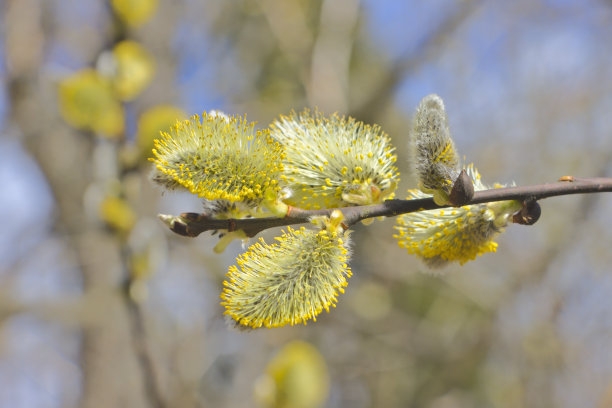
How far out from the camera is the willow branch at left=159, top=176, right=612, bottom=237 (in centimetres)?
75

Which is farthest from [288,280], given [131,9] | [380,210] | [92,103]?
[131,9]

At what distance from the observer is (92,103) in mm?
1754

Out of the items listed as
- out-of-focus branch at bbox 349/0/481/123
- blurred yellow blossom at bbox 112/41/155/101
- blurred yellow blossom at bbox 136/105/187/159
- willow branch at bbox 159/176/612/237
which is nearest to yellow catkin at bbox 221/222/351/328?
willow branch at bbox 159/176/612/237

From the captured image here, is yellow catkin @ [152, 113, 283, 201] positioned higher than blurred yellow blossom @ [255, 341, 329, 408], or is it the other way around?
yellow catkin @ [152, 113, 283, 201]

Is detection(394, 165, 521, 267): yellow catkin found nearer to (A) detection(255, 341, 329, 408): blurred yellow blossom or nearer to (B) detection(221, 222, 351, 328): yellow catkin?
(B) detection(221, 222, 351, 328): yellow catkin

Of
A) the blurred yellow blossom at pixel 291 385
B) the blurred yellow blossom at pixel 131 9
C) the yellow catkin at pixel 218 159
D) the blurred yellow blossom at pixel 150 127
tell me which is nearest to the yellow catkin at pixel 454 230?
the yellow catkin at pixel 218 159

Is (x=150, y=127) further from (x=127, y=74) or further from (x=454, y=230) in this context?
(x=454, y=230)

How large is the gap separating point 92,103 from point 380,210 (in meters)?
1.36

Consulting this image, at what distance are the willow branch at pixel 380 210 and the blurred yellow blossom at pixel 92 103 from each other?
1174mm

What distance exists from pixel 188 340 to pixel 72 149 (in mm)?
1508

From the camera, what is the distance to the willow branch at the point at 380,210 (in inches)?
29.4

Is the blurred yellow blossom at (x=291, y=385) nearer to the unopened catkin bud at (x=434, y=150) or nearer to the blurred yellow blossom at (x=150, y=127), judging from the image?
the blurred yellow blossom at (x=150, y=127)

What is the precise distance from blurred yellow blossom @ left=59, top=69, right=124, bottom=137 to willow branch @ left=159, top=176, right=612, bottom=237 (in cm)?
117

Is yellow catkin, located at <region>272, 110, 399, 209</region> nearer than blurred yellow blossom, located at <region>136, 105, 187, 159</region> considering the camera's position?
Yes
